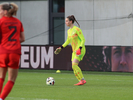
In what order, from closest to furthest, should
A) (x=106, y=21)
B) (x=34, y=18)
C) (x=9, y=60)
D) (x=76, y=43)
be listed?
(x=9, y=60) → (x=76, y=43) → (x=106, y=21) → (x=34, y=18)

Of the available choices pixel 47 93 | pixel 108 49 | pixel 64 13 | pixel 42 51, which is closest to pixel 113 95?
pixel 47 93

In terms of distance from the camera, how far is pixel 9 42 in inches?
248

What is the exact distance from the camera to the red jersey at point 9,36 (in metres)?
6.28

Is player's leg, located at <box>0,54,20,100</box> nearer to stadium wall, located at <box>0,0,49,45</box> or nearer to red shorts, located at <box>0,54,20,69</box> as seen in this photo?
red shorts, located at <box>0,54,20,69</box>

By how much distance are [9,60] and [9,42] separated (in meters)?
0.31

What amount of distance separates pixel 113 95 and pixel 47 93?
1.56m

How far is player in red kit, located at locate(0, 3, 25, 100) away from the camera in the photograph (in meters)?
6.26

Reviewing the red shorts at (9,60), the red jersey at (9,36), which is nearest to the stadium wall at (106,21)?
the red jersey at (9,36)

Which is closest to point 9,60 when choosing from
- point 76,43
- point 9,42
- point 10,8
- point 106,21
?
point 9,42

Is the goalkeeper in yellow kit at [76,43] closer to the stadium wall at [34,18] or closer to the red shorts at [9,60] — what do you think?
the red shorts at [9,60]

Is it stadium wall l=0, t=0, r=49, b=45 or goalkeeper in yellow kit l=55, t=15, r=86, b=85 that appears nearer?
goalkeeper in yellow kit l=55, t=15, r=86, b=85

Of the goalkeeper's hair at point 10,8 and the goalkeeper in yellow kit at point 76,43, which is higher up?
the goalkeeper's hair at point 10,8

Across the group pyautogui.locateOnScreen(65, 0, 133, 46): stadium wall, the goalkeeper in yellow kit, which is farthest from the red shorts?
pyautogui.locateOnScreen(65, 0, 133, 46): stadium wall

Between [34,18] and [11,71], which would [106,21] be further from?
[11,71]
